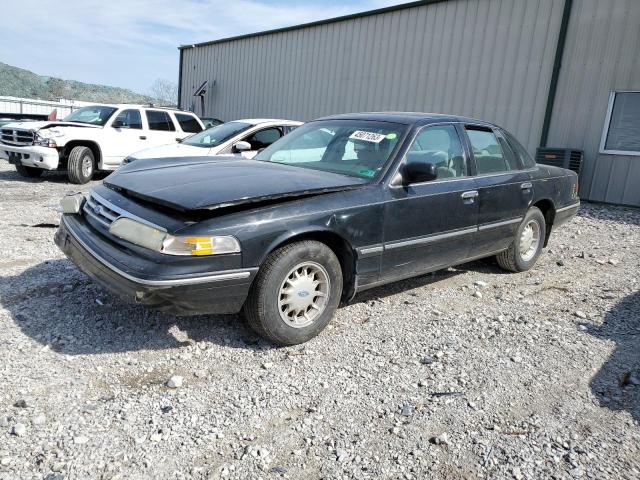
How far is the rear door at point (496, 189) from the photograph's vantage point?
4496 mm

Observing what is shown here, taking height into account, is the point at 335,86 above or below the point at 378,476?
above

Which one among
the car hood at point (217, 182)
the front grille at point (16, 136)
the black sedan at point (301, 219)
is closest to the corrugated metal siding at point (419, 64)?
the black sedan at point (301, 219)

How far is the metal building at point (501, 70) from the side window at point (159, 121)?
5.13 metres

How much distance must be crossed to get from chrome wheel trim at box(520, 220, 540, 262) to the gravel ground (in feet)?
2.79

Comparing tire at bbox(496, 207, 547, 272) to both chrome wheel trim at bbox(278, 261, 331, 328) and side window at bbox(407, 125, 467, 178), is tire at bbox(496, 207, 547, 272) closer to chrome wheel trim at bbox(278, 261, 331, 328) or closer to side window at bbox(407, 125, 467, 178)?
side window at bbox(407, 125, 467, 178)

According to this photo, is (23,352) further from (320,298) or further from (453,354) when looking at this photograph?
(453,354)

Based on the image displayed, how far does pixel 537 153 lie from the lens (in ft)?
32.5

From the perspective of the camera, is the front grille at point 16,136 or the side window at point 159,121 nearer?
the front grille at point 16,136

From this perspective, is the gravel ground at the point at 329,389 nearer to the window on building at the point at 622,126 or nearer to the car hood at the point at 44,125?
the window on building at the point at 622,126

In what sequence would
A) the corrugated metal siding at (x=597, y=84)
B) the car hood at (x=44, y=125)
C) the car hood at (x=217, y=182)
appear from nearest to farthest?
the car hood at (x=217, y=182)
the corrugated metal siding at (x=597, y=84)
the car hood at (x=44, y=125)

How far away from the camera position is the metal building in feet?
29.9

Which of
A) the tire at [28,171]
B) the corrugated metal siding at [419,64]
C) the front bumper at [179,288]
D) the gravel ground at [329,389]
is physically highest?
the corrugated metal siding at [419,64]

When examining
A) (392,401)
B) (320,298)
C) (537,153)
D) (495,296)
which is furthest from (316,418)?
(537,153)

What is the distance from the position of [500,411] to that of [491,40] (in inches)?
386
